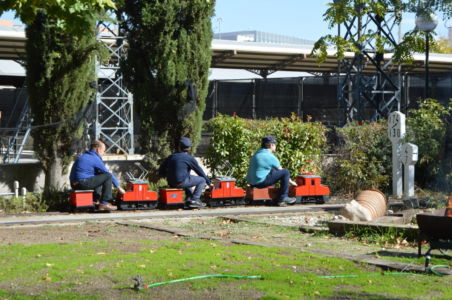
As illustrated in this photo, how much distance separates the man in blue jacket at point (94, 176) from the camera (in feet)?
46.8

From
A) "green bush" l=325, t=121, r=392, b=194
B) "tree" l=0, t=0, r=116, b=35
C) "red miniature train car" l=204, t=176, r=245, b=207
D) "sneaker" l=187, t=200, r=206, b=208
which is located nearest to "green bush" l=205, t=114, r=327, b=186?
"green bush" l=325, t=121, r=392, b=194

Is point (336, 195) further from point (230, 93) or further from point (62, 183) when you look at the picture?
point (230, 93)

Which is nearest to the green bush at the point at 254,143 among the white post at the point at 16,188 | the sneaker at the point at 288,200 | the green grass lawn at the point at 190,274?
the sneaker at the point at 288,200

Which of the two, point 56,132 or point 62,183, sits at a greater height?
point 56,132

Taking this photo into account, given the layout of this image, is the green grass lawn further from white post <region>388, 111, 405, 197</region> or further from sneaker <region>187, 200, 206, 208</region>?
white post <region>388, 111, 405, 197</region>

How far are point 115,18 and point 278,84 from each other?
20.6m

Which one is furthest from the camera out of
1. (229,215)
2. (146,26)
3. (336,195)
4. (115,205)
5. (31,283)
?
(336,195)

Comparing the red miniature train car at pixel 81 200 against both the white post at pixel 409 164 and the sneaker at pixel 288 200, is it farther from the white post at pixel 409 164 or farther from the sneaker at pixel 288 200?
the white post at pixel 409 164

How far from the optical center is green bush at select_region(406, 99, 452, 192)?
18.0m

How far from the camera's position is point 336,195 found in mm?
18328

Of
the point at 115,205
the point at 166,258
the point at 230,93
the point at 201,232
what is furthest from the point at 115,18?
the point at 230,93

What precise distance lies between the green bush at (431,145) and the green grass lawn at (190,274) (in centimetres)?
952

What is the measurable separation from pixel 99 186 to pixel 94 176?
0.22 meters

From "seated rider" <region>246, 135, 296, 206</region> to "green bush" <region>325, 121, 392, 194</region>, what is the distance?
2791mm
